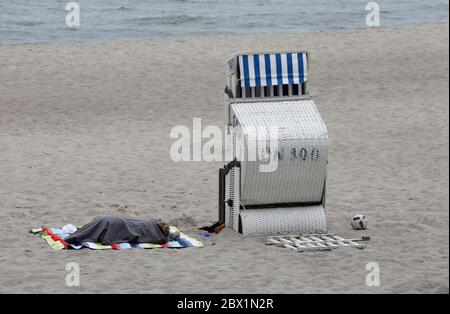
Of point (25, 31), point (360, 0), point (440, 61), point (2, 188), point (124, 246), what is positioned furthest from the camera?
point (360, 0)

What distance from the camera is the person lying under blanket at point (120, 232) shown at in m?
11.7

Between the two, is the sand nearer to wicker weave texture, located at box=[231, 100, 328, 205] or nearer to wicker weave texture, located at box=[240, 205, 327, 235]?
wicker weave texture, located at box=[240, 205, 327, 235]

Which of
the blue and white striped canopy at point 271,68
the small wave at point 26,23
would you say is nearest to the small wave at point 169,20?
the small wave at point 26,23

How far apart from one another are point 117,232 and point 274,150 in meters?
1.93

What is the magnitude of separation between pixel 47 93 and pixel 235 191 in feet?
31.8

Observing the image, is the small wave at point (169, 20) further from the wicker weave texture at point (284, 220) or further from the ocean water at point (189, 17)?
the wicker weave texture at point (284, 220)

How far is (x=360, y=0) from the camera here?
141ft

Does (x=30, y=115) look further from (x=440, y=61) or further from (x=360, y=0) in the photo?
(x=360, y=0)

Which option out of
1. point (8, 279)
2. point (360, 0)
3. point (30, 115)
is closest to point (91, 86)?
point (30, 115)

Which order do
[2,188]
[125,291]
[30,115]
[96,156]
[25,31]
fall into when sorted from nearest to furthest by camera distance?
[125,291] → [2,188] → [96,156] → [30,115] → [25,31]

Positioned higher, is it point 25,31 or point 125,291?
point 25,31

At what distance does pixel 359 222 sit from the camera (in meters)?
12.6

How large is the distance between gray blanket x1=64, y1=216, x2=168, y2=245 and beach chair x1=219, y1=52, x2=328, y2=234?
1.04m

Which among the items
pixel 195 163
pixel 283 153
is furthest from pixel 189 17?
pixel 283 153
